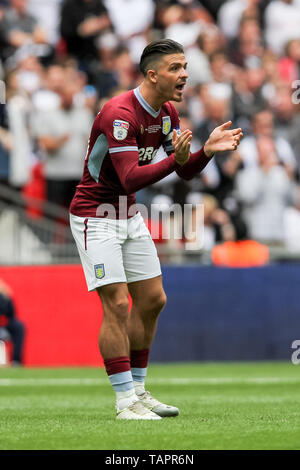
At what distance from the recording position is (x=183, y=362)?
13.1 m

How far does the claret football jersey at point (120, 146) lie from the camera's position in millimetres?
6023

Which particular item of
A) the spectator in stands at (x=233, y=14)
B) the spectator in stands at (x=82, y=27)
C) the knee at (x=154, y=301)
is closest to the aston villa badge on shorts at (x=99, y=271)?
the knee at (x=154, y=301)

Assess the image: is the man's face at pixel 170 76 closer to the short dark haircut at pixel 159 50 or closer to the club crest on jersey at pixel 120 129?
the short dark haircut at pixel 159 50

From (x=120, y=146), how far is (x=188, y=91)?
8.80m

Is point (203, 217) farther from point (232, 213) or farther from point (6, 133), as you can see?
point (6, 133)

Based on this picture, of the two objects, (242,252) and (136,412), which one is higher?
(242,252)

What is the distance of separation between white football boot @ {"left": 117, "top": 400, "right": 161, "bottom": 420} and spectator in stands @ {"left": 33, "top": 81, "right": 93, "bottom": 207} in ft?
23.8

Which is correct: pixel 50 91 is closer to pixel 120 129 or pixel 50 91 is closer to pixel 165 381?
pixel 165 381

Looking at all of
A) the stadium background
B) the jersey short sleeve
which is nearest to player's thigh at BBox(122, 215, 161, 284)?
the jersey short sleeve

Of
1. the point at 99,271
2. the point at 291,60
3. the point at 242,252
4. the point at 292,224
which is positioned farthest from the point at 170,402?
the point at 291,60

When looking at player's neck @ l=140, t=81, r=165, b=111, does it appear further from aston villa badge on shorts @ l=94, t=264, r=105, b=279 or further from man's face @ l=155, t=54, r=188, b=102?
aston villa badge on shorts @ l=94, t=264, r=105, b=279

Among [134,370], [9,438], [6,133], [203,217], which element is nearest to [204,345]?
[203,217]

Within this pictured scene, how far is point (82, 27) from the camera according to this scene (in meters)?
14.8

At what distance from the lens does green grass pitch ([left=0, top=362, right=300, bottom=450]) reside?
16.8 feet
